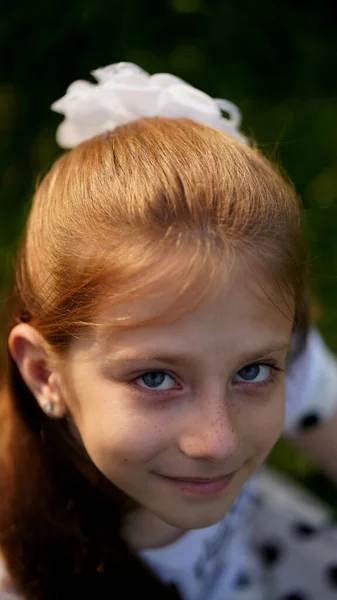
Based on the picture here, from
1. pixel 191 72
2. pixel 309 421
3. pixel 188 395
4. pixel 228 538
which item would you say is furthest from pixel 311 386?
pixel 191 72

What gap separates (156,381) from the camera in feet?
3.03

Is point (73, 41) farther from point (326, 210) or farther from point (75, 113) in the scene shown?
point (75, 113)

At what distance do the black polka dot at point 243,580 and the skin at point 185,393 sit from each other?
0.46 metres

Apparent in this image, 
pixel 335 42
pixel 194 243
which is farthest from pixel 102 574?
pixel 335 42

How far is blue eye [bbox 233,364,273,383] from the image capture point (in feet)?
3.13

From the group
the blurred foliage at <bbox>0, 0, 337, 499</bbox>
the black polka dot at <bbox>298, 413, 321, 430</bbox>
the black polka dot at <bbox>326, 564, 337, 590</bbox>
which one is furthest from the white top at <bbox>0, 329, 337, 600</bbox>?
the blurred foliage at <bbox>0, 0, 337, 499</bbox>

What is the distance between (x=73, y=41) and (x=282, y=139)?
656 mm

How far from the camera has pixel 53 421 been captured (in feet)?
Answer: 3.61

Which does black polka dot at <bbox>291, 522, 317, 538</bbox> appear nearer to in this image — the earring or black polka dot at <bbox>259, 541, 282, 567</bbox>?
black polka dot at <bbox>259, 541, 282, 567</bbox>

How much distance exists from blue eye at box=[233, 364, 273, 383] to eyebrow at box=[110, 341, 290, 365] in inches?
1.1

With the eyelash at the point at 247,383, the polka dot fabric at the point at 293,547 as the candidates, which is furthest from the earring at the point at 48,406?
the polka dot fabric at the point at 293,547

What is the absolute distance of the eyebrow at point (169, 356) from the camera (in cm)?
89

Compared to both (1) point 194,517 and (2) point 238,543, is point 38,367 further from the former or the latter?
(2) point 238,543

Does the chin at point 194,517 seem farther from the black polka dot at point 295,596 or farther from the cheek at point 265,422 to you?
the black polka dot at point 295,596
